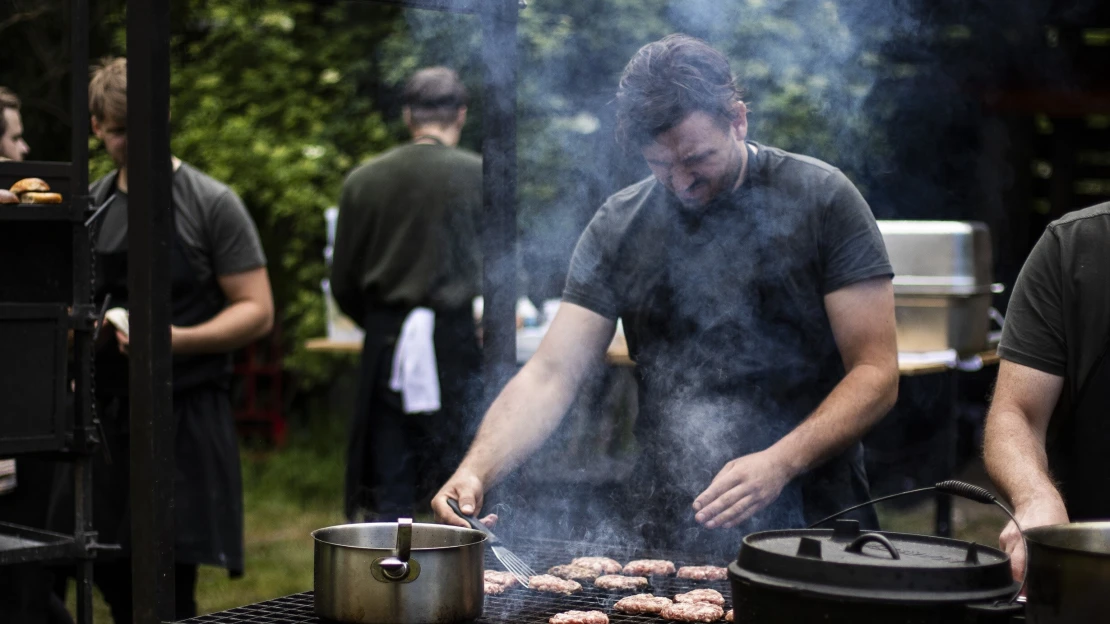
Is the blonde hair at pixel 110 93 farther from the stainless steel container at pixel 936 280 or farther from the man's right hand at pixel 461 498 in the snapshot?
the stainless steel container at pixel 936 280

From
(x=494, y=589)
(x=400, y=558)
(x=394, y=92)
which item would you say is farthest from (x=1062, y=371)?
(x=394, y=92)

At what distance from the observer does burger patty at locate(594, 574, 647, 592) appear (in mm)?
2508

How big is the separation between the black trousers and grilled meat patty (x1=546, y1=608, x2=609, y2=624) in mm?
2234

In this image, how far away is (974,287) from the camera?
547cm

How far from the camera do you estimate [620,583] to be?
2.52m

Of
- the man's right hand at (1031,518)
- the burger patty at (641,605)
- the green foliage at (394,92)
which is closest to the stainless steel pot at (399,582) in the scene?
the burger patty at (641,605)

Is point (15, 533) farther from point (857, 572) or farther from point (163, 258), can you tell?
point (857, 572)

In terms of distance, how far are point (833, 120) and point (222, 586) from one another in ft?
16.7

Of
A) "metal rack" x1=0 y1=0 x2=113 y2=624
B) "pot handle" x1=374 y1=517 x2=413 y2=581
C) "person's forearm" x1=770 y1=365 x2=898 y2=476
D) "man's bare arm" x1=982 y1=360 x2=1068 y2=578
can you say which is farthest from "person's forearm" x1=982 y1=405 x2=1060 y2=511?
"metal rack" x1=0 y1=0 x2=113 y2=624

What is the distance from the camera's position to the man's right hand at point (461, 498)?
8.61ft

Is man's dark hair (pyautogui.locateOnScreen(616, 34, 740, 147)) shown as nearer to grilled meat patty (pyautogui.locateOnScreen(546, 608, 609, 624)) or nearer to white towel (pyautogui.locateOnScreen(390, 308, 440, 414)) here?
grilled meat patty (pyautogui.locateOnScreen(546, 608, 609, 624))

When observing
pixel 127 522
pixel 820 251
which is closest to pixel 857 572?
pixel 820 251

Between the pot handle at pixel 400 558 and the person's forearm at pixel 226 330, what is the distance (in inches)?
89.2

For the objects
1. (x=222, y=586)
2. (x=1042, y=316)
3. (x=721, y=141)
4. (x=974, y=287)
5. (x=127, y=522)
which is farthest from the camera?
(x=222, y=586)
